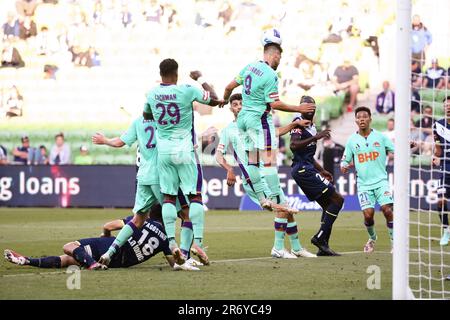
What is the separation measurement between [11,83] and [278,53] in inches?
857

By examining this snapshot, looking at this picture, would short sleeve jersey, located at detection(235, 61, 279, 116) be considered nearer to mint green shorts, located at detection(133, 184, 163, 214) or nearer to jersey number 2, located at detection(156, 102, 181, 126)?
jersey number 2, located at detection(156, 102, 181, 126)

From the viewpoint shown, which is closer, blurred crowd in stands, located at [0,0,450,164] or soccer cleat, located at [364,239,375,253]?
soccer cleat, located at [364,239,375,253]

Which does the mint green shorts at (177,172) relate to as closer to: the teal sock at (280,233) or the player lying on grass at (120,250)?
the player lying on grass at (120,250)

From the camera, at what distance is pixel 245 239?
15750mm

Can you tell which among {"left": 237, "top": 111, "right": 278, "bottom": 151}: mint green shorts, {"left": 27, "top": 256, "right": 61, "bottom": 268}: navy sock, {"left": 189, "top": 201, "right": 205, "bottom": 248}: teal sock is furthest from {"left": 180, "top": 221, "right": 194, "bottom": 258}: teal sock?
{"left": 237, "top": 111, "right": 278, "bottom": 151}: mint green shorts

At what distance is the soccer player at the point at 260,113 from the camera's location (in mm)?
11672

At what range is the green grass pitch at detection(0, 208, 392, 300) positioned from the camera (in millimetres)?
8383

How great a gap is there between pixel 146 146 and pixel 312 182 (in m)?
2.89

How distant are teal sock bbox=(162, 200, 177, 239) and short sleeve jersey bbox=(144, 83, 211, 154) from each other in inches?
24.6

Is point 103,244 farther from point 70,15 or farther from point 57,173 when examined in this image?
point 70,15

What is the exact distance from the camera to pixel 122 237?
1034 cm

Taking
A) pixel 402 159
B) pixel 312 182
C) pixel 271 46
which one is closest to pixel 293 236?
pixel 312 182

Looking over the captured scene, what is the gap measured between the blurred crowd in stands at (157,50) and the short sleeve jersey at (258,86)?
15.7m

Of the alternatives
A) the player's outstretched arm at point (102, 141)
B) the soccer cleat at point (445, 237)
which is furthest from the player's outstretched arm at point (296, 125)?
the soccer cleat at point (445, 237)
